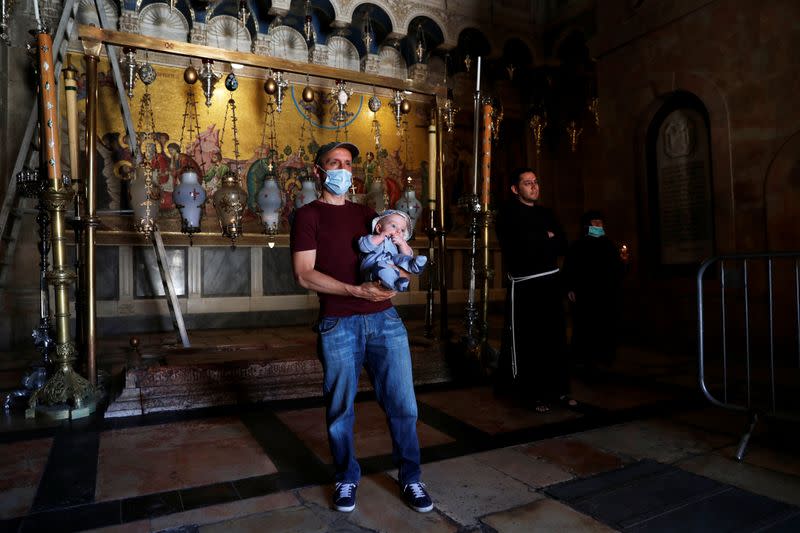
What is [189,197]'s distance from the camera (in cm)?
592

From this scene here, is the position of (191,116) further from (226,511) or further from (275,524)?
(275,524)

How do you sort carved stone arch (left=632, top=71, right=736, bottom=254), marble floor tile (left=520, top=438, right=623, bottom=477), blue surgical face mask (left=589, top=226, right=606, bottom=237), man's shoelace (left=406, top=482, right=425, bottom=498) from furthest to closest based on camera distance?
carved stone arch (left=632, top=71, right=736, bottom=254), blue surgical face mask (left=589, top=226, right=606, bottom=237), marble floor tile (left=520, top=438, right=623, bottom=477), man's shoelace (left=406, top=482, right=425, bottom=498)

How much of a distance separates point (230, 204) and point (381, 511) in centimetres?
433

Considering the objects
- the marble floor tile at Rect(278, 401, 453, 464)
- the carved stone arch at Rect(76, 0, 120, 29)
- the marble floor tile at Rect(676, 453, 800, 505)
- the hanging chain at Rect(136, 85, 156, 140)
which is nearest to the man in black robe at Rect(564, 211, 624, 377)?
the marble floor tile at Rect(676, 453, 800, 505)

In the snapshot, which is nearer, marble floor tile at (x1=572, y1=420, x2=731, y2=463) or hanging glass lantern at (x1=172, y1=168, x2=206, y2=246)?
marble floor tile at (x1=572, y1=420, x2=731, y2=463)

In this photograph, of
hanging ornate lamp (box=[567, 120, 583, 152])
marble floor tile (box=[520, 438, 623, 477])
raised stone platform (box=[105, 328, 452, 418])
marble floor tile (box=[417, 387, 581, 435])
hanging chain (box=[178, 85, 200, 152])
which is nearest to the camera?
marble floor tile (box=[520, 438, 623, 477])

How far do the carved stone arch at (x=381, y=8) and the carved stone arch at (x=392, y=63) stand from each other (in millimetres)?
1540

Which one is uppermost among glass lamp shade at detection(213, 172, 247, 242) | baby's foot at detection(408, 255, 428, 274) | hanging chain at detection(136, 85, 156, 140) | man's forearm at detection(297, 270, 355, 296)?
hanging chain at detection(136, 85, 156, 140)

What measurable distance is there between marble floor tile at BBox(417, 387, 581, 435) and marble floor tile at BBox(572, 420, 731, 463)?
0.46m

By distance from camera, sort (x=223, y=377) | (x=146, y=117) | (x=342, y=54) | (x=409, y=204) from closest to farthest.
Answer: (x=223, y=377), (x=409, y=204), (x=146, y=117), (x=342, y=54)

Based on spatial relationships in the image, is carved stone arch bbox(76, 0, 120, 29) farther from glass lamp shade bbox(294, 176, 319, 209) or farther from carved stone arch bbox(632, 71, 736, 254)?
carved stone arch bbox(632, 71, 736, 254)

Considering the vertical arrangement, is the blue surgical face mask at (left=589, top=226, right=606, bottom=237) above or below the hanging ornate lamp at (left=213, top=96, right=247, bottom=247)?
below

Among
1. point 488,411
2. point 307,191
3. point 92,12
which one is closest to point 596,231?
point 488,411

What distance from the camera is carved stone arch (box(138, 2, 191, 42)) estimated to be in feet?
30.2
